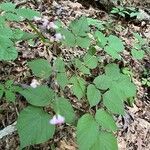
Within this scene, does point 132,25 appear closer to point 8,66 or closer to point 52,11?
point 52,11

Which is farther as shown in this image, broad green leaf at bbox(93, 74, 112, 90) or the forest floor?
the forest floor

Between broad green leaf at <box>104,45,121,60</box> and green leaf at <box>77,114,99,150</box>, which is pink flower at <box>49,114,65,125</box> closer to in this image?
green leaf at <box>77,114,99,150</box>

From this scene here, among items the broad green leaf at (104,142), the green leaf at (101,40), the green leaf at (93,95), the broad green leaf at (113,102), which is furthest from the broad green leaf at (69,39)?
the broad green leaf at (104,142)

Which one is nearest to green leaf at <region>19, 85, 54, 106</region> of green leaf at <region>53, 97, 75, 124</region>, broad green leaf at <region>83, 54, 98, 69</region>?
green leaf at <region>53, 97, 75, 124</region>

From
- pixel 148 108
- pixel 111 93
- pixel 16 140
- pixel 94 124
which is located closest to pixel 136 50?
pixel 148 108

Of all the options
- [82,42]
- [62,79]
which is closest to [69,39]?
[82,42]

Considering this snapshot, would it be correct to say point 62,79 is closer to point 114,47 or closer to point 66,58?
point 114,47
